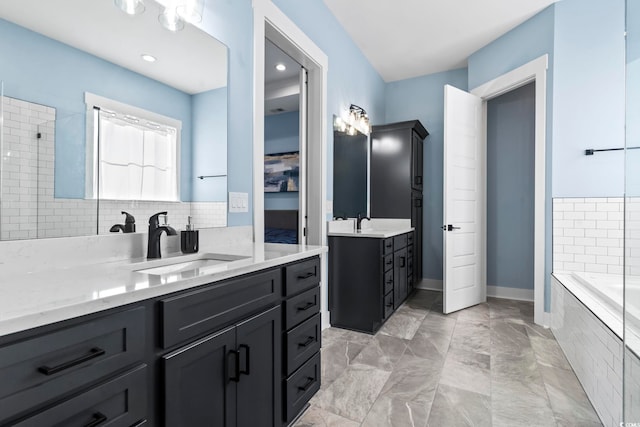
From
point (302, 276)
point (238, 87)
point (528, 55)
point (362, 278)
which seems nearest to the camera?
point (302, 276)

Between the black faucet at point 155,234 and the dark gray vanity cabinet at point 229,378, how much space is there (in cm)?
50

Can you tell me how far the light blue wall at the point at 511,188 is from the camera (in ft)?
12.5

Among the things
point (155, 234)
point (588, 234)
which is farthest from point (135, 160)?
point (588, 234)

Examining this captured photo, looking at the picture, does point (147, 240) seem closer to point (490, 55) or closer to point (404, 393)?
point (404, 393)

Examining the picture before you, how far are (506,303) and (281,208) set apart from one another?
9.62ft

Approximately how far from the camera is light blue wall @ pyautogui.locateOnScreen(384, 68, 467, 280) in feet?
14.1

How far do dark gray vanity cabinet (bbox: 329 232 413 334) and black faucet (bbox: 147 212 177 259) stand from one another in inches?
67.4

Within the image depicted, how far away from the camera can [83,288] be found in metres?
0.83

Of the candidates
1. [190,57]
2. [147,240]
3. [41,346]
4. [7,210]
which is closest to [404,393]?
[147,240]

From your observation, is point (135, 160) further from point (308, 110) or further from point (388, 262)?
point (388, 262)

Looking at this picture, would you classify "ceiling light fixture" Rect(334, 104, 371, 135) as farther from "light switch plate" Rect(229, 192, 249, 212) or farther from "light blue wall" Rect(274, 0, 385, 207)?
"light switch plate" Rect(229, 192, 249, 212)

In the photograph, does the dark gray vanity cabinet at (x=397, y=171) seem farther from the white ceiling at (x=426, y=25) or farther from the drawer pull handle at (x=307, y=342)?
the drawer pull handle at (x=307, y=342)

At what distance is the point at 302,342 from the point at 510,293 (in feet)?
11.0

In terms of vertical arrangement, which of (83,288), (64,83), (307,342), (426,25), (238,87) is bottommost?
(307,342)
